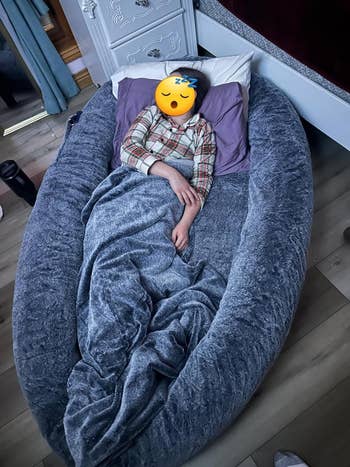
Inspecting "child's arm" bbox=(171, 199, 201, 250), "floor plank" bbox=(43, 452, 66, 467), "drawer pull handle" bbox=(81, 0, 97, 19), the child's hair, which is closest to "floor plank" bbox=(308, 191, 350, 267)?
"child's arm" bbox=(171, 199, 201, 250)

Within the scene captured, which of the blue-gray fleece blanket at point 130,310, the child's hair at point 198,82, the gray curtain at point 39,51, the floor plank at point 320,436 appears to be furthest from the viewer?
the gray curtain at point 39,51

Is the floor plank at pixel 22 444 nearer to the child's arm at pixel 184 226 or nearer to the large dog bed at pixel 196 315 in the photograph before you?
the large dog bed at pixel 196 315

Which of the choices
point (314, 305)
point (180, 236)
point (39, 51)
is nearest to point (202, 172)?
point (180, 236)

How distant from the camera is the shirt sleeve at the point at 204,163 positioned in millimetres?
1154

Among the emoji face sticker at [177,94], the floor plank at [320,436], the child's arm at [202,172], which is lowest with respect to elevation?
the floor plank at [320,436]

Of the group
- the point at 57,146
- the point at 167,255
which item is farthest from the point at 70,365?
the point at 57,146

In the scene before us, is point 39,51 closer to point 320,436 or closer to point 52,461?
point 52,461

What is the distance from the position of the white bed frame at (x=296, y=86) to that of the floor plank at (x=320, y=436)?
2.70 ft

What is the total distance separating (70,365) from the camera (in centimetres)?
89

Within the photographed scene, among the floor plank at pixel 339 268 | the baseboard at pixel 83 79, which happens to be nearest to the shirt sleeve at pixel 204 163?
the floor plank at pixel 339 268

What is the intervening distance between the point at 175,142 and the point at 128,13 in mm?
617

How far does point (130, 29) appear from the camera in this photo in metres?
1.43

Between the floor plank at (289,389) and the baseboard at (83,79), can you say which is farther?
the baseboard at (83,79)

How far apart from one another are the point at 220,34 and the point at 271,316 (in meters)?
1.24
